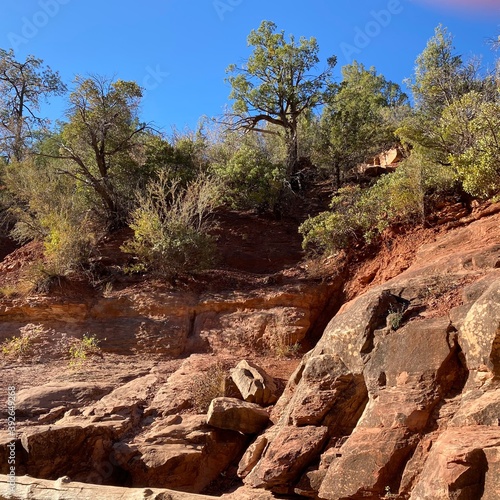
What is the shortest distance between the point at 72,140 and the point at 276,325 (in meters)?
9.44

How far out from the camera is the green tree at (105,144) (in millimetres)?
15578

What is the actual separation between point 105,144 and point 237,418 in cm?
1172

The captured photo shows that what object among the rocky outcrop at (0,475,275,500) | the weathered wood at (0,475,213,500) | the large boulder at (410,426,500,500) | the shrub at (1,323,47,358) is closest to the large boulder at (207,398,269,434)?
the rocky outcrop at (0,475,275,500)

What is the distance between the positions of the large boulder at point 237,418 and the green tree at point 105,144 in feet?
30.9

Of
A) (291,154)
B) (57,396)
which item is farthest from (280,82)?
(57,396)

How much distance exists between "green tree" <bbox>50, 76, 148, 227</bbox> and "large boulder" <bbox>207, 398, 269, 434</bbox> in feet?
30.9

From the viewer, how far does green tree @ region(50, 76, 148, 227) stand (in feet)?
51.1

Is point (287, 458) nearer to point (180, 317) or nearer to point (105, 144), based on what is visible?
point (180, 317)

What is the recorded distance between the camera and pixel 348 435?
6137 millimetres

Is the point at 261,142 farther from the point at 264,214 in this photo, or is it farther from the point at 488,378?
the point at 488,378

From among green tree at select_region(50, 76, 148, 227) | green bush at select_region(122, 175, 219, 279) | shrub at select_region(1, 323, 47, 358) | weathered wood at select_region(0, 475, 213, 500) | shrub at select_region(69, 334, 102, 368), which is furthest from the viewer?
green tree at select_region(50, 76, 148, 227)

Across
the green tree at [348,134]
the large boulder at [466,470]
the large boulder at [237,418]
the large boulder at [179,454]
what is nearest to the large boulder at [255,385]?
the large boulder at [237,418]

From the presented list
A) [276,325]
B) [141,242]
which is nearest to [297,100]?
[141,242]

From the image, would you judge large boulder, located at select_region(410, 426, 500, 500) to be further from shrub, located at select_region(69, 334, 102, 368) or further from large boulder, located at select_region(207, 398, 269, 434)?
shrub, located at select_region(69, 334, 102, 368)
